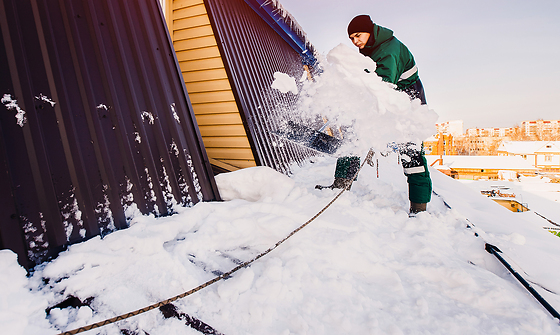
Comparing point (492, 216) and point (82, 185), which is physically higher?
point (82, 185)

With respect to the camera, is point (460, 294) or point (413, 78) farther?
point (413, 78)

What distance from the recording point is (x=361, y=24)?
2.18 meters

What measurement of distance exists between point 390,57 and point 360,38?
1.29 feet

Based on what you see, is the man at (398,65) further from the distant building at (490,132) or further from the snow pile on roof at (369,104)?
the distant building at (490,132)

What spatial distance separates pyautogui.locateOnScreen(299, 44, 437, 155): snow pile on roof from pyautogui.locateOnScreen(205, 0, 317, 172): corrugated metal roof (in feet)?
4.49

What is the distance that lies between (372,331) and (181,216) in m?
1.29

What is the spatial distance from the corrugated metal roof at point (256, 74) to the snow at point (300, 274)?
5.72ft

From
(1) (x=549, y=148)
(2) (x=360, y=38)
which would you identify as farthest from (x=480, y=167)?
(2) (x=360, y=38)

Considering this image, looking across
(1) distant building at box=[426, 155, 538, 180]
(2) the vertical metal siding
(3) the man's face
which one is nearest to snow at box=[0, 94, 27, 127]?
(2) the vertical metal siding

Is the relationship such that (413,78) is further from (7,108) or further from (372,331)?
(7,108)

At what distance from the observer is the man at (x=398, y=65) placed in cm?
203

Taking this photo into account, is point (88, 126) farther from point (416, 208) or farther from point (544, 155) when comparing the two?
point (544, 155)

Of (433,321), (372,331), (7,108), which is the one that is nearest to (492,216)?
(433,321)

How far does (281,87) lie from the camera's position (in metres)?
4.45
